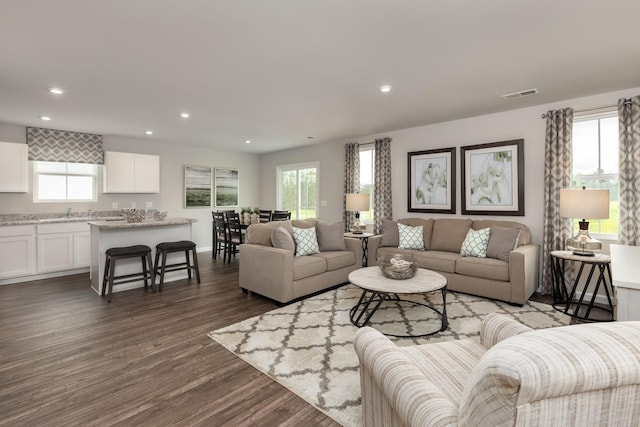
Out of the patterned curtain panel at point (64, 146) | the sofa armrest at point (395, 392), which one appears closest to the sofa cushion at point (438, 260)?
the sofa armrest at point (395, 392)

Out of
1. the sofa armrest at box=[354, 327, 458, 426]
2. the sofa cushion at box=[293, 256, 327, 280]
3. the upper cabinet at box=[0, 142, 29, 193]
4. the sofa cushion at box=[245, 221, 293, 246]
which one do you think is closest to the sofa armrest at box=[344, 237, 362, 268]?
the sofa cushion at box=[293, 256, 327, 280]

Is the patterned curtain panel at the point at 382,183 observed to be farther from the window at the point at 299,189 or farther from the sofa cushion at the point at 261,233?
the sofa cushion at the point at 261,233

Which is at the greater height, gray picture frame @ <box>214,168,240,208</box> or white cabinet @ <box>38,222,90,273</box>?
gray picture frame @ <box>214,168,240,208</box>

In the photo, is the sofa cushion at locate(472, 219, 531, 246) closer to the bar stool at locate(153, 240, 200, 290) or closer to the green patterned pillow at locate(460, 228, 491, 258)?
the green patterned pillow at locate(460, 228, 491, 258)

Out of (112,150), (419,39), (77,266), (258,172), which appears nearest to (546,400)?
(419,39)

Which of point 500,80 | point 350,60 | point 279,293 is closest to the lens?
point 350,60

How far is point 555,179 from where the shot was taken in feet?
13.4

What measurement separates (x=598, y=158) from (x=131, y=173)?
7.48m

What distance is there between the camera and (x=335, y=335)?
2920 mm

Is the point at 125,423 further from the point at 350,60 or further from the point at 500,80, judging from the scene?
the point at 500,80

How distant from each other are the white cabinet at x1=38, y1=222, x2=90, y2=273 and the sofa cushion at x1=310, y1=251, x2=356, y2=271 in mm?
4033

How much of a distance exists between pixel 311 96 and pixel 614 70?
308cm

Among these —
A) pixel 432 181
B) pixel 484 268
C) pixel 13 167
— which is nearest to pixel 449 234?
pixel 484 268

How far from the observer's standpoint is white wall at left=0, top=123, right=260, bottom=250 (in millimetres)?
5316
